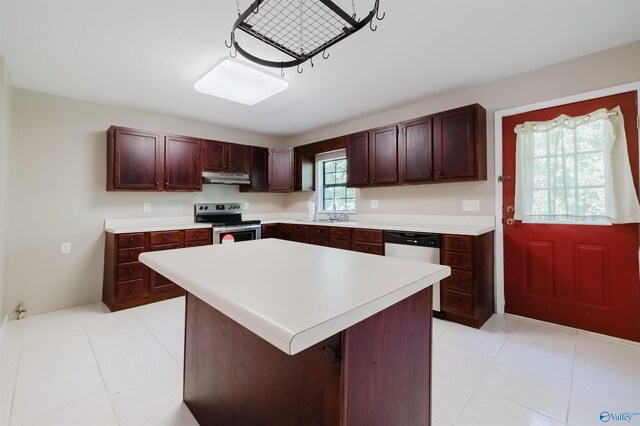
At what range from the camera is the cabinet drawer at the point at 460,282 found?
2615mm

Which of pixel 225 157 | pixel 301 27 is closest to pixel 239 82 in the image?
pixel 301 27

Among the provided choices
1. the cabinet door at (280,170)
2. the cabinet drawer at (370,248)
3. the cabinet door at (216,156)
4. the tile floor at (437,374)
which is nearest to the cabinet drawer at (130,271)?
the tile floor at (437,374)

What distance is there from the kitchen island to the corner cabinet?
2.43 meters

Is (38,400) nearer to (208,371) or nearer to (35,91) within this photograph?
(208,371)

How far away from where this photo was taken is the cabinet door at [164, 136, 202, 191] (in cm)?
363

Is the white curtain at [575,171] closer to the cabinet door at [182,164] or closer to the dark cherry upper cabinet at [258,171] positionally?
the dark cherry upper cabinet at [258,171]

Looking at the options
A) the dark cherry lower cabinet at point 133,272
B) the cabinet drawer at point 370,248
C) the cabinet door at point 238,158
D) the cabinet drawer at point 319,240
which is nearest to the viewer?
the dark cherry lower cabinet at point 133,272

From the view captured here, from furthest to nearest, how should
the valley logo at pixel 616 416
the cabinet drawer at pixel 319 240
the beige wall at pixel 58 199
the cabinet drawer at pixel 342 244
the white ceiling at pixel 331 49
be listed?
the cabinet drawer at pixel 319 240 < the cabinet drawer at pixel 342 244 < the beige wall at pixel 58 199 < the white ceiling at pixel 331 49 < the valley logo at pixel 616 416

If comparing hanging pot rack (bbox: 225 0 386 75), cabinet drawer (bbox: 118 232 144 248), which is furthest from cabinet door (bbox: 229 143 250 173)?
hanging pot rack (bbox: 225 0 386 75)

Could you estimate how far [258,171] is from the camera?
15.1 ft

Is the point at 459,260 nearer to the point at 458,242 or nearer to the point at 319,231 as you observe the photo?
the point at 458,242

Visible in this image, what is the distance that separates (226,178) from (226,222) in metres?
0.66

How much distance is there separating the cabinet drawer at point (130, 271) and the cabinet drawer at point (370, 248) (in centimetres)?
252

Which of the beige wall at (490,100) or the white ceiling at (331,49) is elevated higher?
the white ceiling at (331,49)
